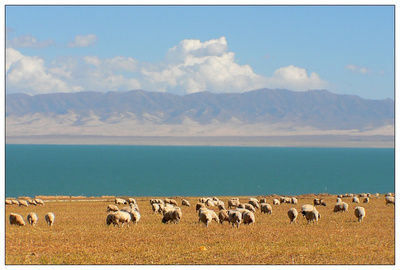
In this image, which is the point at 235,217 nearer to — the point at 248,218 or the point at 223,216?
the point at 248,218

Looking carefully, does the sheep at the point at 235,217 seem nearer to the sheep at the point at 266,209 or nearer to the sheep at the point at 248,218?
the sheep at the point at 248,218

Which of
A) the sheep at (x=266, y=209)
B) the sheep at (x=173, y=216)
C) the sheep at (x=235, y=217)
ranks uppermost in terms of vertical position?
the sheep at (x=235, y=217)

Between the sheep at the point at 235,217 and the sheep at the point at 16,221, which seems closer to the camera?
the sheep at the point at 235,217

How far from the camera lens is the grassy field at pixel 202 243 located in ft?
63.6

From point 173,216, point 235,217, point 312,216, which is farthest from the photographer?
point 312,216

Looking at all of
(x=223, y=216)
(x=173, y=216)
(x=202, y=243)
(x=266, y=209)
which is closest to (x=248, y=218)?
(x=223, y=216)

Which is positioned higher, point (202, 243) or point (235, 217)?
point (235, 217)

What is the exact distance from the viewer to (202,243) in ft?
75.5

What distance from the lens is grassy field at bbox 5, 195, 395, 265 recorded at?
19.4 m

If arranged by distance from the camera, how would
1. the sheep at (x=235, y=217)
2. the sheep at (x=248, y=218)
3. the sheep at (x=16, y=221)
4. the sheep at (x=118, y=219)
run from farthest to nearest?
the sheep at (x=16, y=221) < the sheep at (x=248, y=218) < the sheep at (x=118, y=219) < the sheep at (x=235, y=217)

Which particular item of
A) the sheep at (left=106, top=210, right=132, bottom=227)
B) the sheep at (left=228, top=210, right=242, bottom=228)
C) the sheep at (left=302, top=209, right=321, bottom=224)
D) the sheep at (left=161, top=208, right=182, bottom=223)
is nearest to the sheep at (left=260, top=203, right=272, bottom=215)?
the sheep at (left=302, top=209, right=321, bottom=224)

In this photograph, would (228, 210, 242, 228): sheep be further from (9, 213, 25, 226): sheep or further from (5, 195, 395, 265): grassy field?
(9, 213, 25, 226): sheep

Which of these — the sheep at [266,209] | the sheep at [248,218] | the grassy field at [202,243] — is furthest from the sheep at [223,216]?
the sheep at [266,209]

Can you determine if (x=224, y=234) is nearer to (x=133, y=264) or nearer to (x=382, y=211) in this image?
(x=133, y=264)
